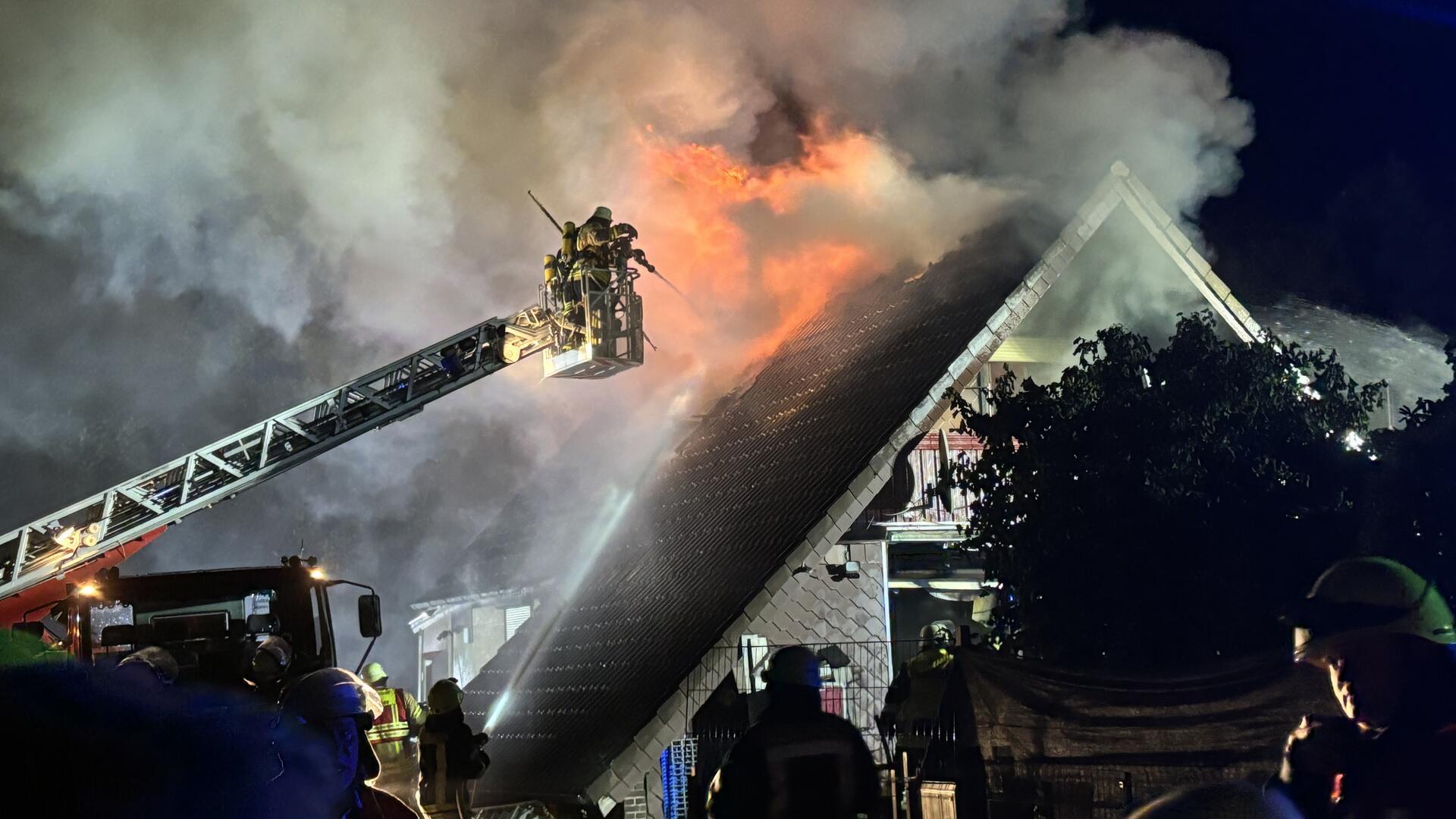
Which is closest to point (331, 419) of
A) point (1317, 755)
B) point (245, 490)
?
point (245, 490)

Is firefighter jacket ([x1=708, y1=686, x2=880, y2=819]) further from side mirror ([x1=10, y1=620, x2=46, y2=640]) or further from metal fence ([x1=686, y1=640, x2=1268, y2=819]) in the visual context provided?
side mirror ([x1=10, y1=620, x2=46, y2=640])

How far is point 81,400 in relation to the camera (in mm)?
23016

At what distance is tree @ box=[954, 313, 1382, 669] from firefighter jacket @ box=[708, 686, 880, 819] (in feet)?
15.7

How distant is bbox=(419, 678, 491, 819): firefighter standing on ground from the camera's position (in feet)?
28.2

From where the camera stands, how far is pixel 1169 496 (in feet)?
29.7

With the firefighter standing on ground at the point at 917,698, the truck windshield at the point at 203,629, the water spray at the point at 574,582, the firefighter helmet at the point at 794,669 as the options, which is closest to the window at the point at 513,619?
the water spray at the point at 574,582

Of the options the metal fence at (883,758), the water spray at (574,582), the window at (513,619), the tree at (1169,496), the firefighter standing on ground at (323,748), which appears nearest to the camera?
the firefighter standing on ground at (323,748)

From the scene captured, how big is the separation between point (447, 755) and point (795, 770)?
4932 millimetres

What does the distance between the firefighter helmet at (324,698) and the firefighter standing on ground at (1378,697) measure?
10.8ft

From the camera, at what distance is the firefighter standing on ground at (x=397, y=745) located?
10414 millimetres

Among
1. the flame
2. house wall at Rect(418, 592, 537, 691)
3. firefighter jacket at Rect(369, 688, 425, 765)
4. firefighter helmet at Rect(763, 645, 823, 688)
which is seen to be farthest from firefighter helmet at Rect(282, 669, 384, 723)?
house wall at Rect(418, 592, 537, 691)

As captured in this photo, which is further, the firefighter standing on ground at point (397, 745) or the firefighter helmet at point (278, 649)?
the firefighter standing on ground at point (397, 745)

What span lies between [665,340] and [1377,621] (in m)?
15.3

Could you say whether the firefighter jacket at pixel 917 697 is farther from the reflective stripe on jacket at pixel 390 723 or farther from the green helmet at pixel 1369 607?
the green helmet at pixel 1369 607
